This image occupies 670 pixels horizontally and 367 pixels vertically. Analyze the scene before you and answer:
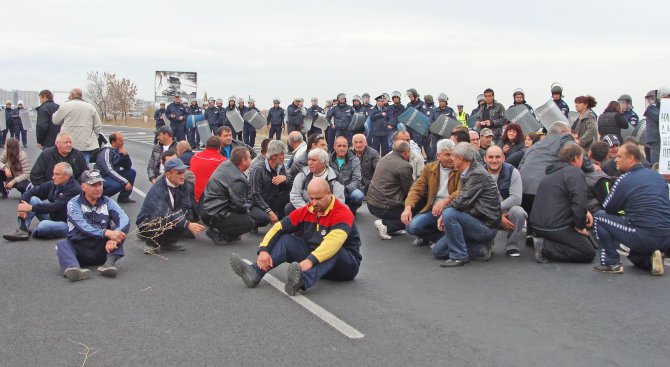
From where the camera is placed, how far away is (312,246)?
7062mm

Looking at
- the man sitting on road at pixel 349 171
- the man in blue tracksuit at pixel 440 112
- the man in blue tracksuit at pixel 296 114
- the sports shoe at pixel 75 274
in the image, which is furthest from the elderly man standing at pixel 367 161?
the man in blue tracksuit at pixel 296 114

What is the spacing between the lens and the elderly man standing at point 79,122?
12.8 m

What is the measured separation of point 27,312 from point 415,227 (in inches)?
191

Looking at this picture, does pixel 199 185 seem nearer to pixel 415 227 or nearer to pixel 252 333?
pixel 415 227

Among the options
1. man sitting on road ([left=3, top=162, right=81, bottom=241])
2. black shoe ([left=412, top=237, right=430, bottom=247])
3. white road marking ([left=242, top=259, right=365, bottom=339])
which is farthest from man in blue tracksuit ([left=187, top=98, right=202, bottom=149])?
white road marking ([left=242, top=259, right=365, bottom=339])

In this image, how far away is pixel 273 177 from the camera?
33.5 feet

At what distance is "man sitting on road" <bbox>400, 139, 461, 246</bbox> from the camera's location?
8898 millimetres

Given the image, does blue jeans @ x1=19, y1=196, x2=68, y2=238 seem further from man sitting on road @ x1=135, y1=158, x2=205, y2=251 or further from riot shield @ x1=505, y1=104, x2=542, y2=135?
riot shield @ x1=505, y1=104, x2=542, y2=135

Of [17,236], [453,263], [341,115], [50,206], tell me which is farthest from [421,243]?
[341,115]

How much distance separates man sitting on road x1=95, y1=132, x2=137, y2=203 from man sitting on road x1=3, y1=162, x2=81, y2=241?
2.64 meters

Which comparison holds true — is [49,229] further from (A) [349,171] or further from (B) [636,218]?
(B) [636,218]

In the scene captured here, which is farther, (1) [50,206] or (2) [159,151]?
(2) [159,151]

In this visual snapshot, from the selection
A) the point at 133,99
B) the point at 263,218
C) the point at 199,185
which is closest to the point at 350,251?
the point at 263,218

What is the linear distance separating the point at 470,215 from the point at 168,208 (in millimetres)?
3825
